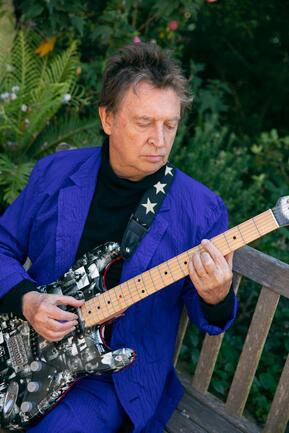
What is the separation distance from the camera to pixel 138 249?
84.3 inches

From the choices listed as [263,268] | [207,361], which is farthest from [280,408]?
[263,268]

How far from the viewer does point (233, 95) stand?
5012 mm

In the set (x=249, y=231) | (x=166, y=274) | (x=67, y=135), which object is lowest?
(x=67, y=135)

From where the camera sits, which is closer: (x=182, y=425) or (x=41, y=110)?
(x=182, y=425)

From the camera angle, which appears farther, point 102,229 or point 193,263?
point 102,229

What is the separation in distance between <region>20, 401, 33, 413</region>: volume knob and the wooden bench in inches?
22.9

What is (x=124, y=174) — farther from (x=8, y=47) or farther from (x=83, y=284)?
(x=8, y=47)

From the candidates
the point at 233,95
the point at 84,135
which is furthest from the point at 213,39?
the point at 84,135

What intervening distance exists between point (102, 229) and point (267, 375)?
121 cm

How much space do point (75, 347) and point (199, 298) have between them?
1.41 feet

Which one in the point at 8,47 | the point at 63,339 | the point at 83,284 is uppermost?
the point at 8,47

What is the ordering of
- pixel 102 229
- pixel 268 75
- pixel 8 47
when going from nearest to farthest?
pixel 102 229
pixel 8 47
pixel 268 75

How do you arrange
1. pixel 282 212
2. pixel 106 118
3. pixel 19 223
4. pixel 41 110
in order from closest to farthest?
pixel 282 212
pixel 106 118
pixel 19 223
pixel 41 110

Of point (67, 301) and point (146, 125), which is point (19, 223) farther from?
point (146, 125)
